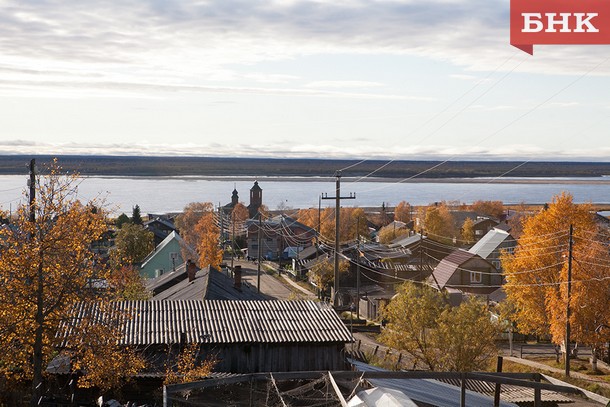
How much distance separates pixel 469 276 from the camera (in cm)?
5938

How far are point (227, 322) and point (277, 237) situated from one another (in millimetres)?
65755

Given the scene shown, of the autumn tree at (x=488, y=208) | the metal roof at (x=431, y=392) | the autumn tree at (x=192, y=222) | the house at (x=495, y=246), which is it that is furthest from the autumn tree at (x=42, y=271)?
the autumn tree at (x=488, y=208)

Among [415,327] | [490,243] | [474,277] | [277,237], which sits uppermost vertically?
[490,243]

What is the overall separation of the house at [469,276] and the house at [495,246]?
3732 mm

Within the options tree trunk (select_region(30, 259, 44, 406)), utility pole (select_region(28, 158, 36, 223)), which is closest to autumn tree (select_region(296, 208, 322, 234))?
utility pole (select_region(28, 158, 36, 223))

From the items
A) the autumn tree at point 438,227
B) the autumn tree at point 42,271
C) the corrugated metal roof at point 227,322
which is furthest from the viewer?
the autumn tree at point 438,227

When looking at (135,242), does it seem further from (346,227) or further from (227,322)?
(227,322)

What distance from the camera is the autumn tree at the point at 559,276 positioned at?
37531 millimetres

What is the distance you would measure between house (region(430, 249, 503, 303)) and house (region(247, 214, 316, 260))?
28.4m

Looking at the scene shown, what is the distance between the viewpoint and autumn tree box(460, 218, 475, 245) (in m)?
88.4

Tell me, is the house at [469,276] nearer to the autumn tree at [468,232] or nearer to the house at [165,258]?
the house at [165,258]

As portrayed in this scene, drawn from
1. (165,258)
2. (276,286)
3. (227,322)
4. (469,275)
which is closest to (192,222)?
(165,258)

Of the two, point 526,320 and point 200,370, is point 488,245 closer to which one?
point 526,320

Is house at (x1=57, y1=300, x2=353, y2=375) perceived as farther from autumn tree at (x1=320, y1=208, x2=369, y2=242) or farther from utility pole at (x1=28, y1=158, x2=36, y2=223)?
autumn tree at (x1=320, y1=208, x2=369, y2=242)
